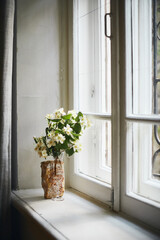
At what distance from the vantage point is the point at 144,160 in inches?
59.7

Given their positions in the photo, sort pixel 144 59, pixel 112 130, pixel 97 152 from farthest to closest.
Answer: pixel 97 152 → pixel 112 130 → pixel 144 59

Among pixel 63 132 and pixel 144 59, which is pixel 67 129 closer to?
pixel 63 132

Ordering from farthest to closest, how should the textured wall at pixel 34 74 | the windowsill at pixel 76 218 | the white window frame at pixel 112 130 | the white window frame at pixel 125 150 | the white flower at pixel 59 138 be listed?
1. the textured wall at pixel 34 74
2. the white flower at pixel 59 138
3. the white window frame at pixel 112 130
4. the white window frame at pixel 125 150
5. the windowsill at pixel 76 218

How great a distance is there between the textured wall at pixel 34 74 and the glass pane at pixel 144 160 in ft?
2.37

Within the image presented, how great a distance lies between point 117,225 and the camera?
1455 mm

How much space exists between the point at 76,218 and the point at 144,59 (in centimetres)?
79

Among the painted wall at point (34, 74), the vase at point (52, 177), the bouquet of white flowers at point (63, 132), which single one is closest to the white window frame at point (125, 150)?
the bouquet of white flowers at point (63, 132)

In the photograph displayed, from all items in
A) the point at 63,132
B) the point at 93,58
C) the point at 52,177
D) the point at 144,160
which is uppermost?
the point at 93,58

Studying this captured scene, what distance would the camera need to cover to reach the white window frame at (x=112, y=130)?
1.62 m

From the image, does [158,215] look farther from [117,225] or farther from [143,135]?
[143,135]

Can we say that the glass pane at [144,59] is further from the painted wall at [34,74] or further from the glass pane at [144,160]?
the painted wall at [34,74]

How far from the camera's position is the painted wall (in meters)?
2.05

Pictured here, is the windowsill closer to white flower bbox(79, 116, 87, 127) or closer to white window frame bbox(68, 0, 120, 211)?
white window frame bbox(68, 0, 120, 211)

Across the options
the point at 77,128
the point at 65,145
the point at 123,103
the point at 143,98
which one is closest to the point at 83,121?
the point at 77,128
